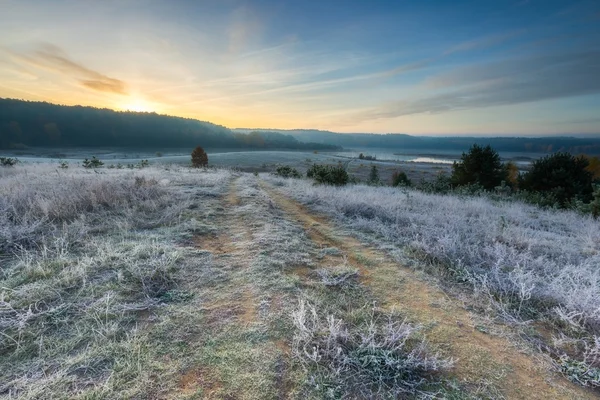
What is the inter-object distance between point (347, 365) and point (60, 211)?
326 inches

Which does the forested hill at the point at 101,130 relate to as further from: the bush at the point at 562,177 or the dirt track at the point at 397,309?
the dirt track at the point at 397,309

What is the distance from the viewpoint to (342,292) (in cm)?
439

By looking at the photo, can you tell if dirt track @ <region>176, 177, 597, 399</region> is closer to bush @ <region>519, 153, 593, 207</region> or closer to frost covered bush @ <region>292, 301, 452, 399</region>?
frost covered bush @ <region>292, 301, 452, 399</region>

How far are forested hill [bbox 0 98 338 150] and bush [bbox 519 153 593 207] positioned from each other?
409 ft

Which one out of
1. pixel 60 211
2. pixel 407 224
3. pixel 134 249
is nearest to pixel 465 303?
pixel 407 224

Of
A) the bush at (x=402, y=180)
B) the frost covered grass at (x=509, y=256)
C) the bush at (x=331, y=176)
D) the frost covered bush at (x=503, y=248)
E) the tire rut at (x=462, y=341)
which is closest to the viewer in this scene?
the tire rut at (x=462, y=341)

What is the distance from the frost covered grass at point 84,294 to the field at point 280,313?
0.02 m

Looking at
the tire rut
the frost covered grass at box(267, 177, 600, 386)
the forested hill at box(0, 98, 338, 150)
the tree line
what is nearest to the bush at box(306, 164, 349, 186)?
the frost covered grass at box(267, 177, 600, 386)

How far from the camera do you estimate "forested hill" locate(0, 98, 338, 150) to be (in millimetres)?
107188

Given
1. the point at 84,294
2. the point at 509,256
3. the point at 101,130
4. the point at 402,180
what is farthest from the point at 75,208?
the point at 101,130

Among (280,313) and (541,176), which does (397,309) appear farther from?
(541,176)

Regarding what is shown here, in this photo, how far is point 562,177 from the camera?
21359mm

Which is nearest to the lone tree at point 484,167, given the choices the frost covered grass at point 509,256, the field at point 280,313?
the frost covered grass at point 509,256

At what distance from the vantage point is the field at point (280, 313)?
106 inches
